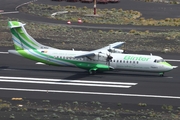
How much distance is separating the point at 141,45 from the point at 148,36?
670 cm

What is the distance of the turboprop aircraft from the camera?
1818 inches

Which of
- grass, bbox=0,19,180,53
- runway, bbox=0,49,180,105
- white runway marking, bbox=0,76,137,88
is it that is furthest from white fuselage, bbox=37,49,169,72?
grass, bbox=0,19,180,53

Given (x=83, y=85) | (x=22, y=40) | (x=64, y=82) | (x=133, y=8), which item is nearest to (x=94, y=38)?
(x=22, y=40)

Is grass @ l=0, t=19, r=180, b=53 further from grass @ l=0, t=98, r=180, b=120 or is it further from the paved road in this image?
grass @ l=0, t=98, r=180, b=120

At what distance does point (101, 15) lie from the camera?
8894cm

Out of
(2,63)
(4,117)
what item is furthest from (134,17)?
(4,117)

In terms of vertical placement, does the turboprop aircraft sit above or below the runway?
above

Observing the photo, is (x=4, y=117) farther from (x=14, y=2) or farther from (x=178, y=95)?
(x=14, y=2)

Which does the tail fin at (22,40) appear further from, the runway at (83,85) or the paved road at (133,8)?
the paved road at (133,8)

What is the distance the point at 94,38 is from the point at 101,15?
71.9 feet

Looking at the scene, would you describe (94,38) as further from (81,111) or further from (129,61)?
(81,111)

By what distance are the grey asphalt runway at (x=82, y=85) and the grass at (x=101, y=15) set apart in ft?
98.8

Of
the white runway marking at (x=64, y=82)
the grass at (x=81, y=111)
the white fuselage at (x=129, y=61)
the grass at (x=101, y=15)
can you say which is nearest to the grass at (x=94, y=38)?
the grass at (x=101, y=15)

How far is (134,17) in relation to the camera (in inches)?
3543
